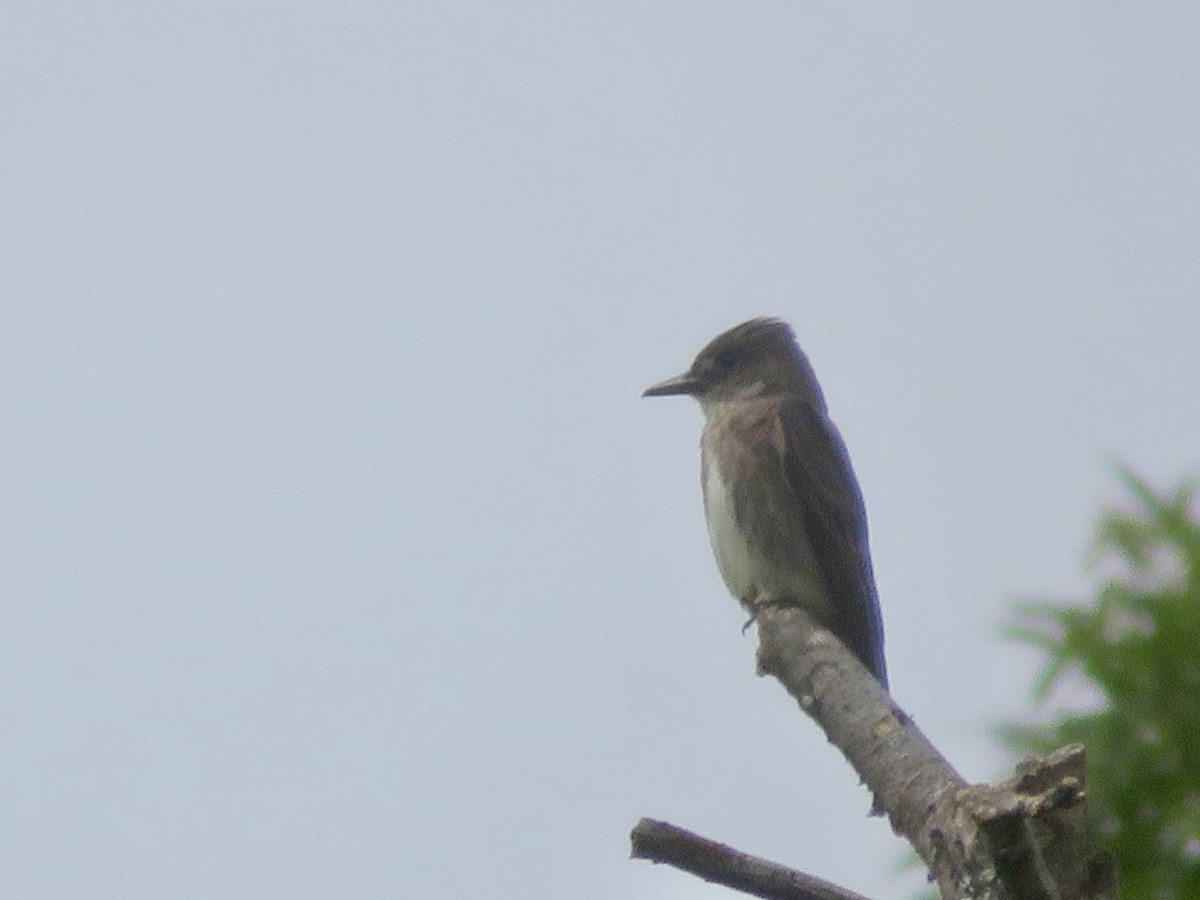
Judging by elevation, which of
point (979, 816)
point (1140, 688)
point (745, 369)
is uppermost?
point (745, 369)

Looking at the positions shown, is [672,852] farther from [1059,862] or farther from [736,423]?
[736,423]

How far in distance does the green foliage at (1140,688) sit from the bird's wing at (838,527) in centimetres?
113

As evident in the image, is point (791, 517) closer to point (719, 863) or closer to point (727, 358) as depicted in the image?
point (727, 358)

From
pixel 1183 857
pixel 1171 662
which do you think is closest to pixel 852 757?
pixel 1183 857

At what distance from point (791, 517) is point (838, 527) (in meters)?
0.24

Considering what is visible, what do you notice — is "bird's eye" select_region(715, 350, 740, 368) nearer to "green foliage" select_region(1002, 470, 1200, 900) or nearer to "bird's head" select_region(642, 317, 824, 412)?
"bird's head" select_region(642, 317, 824, 412)

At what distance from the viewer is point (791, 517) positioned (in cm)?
816

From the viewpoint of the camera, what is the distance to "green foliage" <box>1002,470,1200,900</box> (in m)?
8.05

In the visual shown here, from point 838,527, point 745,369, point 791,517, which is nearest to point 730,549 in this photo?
point 791,517

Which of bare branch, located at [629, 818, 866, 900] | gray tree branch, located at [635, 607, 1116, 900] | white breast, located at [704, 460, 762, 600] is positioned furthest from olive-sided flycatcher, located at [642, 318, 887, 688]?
bare branch, located at [629, 818, 866, 900]

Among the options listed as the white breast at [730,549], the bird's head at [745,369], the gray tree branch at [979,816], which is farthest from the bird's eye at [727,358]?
the gray tree branch at [979,816]

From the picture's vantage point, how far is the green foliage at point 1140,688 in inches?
317

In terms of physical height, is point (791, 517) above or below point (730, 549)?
above

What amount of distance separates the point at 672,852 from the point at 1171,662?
578 cm
